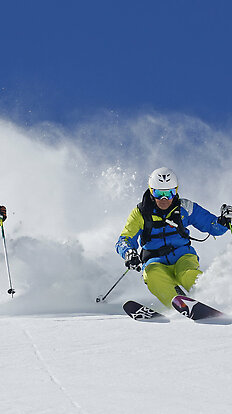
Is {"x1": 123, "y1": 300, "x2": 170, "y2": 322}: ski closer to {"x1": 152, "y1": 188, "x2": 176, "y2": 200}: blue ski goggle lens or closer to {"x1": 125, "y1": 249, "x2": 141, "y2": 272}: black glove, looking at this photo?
{"x1": 125, "y1": 249, "x2": 141, "y2": 272}: black glove

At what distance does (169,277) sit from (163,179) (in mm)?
1101

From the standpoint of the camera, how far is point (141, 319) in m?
4.42

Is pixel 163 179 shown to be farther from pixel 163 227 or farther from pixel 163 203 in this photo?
pixel 163 227

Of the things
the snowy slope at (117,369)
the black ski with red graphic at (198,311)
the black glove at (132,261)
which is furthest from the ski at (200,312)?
the black glove at (132,261)

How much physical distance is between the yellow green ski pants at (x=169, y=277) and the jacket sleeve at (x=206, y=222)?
1.70 ft

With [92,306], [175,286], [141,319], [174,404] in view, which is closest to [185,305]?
[141,319]

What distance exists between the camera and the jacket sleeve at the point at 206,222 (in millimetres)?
5754

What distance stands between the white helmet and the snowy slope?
1957mm

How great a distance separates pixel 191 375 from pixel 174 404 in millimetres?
428

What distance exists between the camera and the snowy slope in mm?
2127

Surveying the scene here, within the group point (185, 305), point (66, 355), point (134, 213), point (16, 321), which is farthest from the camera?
point (134, 213)

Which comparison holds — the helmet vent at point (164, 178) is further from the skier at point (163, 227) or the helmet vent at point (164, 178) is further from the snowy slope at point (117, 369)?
the snowy slope at point (117, 369)

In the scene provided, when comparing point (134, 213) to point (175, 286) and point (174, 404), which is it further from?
point (174, 404)

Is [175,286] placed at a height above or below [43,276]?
below
